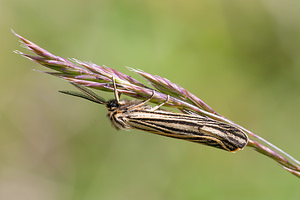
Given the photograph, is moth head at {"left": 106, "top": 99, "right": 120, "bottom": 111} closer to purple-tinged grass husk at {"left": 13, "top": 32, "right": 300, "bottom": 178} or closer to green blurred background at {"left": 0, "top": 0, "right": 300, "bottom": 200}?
purple-tinged grass husk at {"left": 13, "top": 32, "right": 300, "bottom": 178}

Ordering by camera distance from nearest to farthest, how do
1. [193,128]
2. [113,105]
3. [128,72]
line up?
1. [193,128]
2. [113,105]
3. [128,72]

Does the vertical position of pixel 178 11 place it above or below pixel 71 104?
above

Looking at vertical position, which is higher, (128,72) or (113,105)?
(128,72)

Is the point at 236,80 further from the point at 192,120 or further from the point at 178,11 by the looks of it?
the point at 192,120

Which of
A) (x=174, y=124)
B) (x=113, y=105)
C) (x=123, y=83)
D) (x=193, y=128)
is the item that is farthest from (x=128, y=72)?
(x=193, y=128)

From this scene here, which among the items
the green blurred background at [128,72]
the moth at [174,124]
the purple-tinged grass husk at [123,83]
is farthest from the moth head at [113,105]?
the green blurred background at [128,72]

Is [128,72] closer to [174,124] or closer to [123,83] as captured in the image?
[123,83]

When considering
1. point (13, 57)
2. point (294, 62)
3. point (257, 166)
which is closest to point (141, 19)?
point (13, 57)
